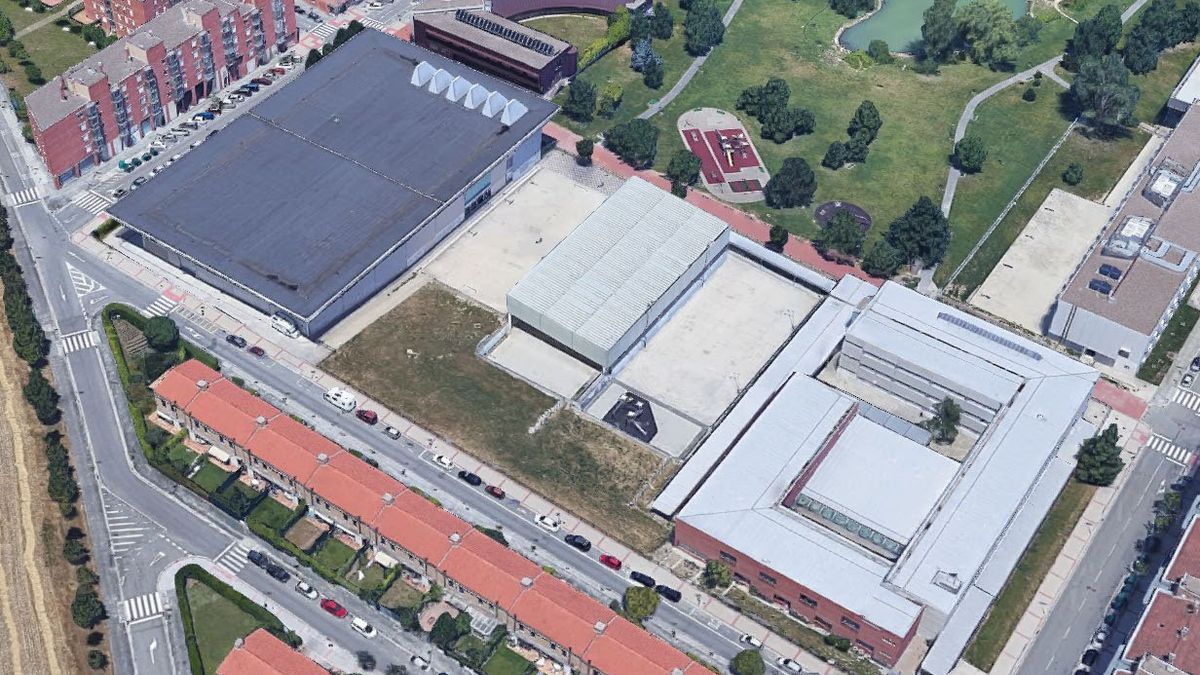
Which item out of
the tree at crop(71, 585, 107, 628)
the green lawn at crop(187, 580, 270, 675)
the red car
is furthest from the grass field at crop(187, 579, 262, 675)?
the tree at crop(71, 585, 107, 628)

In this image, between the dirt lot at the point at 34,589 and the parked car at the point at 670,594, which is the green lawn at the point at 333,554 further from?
the parked car at the point at 670,594

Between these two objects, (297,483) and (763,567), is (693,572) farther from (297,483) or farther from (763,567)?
(297,483)

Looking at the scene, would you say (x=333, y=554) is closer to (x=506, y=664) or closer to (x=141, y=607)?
(x=141, y=607)

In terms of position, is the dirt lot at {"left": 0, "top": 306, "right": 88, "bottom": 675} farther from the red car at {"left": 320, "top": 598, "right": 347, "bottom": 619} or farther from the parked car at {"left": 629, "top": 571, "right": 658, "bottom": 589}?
the parked car at {"left": 629, "top": 571, "right": 658, "bottom": 589}

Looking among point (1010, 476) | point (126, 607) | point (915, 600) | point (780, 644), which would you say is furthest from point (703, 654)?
point (126, 607)

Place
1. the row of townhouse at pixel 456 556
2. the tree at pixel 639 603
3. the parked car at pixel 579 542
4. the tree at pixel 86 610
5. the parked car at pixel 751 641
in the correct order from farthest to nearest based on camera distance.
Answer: the parked car at pixel 579 542, the parked car at pixel 751 641, the tree at pixel 639 603, the tree at pixel 86 610, the row of townhouse at pixel 456 556

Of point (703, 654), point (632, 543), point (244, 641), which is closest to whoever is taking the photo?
point (244, 641)

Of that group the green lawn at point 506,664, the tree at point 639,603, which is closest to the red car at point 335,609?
the green lawn at point 506,664

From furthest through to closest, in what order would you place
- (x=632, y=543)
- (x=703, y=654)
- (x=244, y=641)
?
(x=632, y=543) → (x=703, y=654) → (x=244, y=641)
